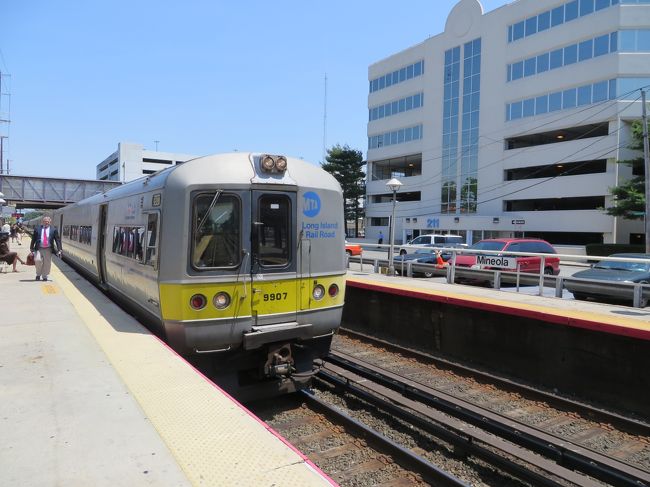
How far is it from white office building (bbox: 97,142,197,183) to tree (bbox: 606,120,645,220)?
9444cm

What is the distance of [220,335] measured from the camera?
5520 millimetres

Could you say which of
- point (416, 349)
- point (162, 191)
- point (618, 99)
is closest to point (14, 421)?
point (162, 191)

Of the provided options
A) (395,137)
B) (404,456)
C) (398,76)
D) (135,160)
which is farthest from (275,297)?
(135,160)

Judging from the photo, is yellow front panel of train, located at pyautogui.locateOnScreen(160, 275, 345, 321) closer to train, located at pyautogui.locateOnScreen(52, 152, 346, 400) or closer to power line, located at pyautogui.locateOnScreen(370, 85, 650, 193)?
train, located at pyautogui.locateOnScreen(52, 152, 346, 400)

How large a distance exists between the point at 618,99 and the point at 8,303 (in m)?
40.6

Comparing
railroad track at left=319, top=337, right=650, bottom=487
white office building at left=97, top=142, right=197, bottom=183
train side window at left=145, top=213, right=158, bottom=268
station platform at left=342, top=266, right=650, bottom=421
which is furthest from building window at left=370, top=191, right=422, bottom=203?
white office building at left=97, top=142, right=197, bottom=183

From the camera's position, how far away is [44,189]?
169 feet

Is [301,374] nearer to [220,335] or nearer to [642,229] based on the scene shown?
[220,335]

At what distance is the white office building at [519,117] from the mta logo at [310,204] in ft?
91.5

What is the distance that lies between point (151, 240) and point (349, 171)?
56.8 metres

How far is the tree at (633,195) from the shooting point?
31.3 metres

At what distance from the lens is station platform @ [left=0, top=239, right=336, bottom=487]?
2.88 metres

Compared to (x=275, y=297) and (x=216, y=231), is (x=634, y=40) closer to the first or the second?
(x=275, y=297)

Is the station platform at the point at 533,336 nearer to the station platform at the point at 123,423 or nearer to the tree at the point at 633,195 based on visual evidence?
the station platform at the point at 123,423
